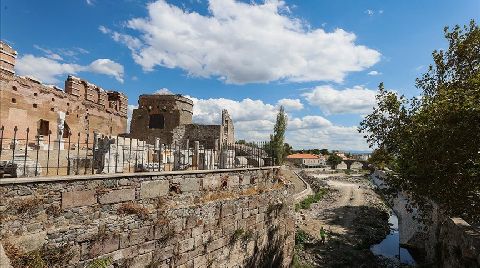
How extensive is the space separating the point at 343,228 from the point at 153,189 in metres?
21.0

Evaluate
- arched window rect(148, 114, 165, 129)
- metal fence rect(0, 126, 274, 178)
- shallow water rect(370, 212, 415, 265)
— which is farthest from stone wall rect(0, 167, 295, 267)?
arched window rect(148, 114, 165, 129)

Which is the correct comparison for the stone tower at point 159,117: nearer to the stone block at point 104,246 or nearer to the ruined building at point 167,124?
the ruined building at point 167,124

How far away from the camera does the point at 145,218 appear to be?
21.8 feet

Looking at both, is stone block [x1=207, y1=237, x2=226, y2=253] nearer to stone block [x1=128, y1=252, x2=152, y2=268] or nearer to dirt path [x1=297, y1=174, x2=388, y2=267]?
stone block [x1=128, y1=252, x2=152, y2=268]

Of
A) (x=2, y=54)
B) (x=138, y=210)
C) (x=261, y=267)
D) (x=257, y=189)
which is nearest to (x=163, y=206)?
(x=138, y=210)

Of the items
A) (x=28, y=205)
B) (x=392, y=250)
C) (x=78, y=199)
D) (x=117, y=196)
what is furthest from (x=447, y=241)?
(x=28, y=205)

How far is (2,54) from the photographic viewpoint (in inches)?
551

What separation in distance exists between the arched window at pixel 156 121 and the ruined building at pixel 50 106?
14.0 feet

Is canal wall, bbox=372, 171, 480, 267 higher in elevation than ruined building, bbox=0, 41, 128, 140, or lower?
lower

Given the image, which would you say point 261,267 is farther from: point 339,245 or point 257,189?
point 339,245

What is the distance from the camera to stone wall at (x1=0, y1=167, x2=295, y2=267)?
4.91m

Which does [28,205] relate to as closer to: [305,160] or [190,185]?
[190,185]

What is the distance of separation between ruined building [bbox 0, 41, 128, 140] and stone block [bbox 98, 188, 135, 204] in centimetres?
740

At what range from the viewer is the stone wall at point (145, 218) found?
491 centimetres
